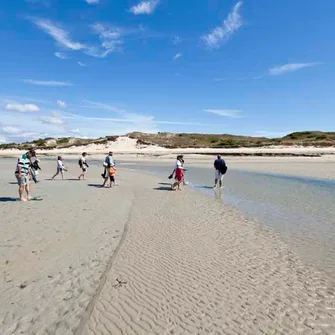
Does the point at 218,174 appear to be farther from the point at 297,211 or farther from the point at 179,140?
the point at 179,140

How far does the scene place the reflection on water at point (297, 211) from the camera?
7.49 meters

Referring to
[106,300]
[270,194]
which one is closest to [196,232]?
[106,300]

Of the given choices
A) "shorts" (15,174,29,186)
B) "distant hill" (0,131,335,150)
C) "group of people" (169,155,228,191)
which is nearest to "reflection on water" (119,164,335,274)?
"group of people" (169,155,228,191)

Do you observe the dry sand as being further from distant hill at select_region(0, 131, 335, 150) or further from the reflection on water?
distant hill at select_region(0, 131, 335, 150)

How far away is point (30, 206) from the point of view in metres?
11.9

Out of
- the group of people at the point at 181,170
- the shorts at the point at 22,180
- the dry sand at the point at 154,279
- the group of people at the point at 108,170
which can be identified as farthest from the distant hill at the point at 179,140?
the dry sand at the point at 154,279

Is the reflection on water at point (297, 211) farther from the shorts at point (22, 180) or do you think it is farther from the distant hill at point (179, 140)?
the distant hill at point (179, 140)

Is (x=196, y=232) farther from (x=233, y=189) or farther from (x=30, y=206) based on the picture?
(x=233, y=189)

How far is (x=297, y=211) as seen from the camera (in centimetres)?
1175

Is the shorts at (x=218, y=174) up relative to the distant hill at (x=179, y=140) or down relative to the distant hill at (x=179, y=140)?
down

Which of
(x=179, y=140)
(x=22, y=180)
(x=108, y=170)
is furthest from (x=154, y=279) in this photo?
(x=179, y=140)

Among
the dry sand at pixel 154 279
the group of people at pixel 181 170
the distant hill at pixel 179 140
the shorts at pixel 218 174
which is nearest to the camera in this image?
the dry sand at pixel 154 279

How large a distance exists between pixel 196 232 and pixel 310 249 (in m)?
3.11

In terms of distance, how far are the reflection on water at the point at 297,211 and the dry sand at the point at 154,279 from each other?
65cm
